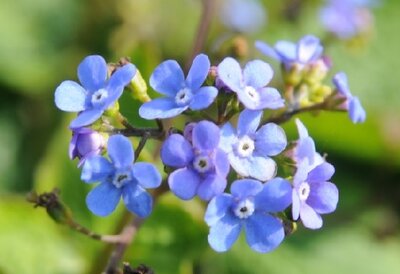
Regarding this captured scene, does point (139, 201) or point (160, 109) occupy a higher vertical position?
point (160, 109)

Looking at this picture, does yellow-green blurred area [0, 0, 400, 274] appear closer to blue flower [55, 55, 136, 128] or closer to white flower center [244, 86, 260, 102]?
blue flower [55, 55, 136, 128]

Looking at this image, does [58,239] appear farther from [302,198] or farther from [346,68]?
[346,68]

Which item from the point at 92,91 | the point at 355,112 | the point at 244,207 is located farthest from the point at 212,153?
the point at 355,112

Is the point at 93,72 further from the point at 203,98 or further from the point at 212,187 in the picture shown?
the point at 212,187

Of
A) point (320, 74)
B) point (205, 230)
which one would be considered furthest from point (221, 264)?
point (320, 74)

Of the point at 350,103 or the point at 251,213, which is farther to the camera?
the point at 350,103

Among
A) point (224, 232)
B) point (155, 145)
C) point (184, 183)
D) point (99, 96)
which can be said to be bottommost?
point (155, 145)

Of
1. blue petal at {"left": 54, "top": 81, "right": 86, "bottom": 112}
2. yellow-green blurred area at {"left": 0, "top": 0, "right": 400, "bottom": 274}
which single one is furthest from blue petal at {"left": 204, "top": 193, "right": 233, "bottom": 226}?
yellow-green blurred area at {"left": 0, "top": 0, "right": 400, "bottom": 274}
